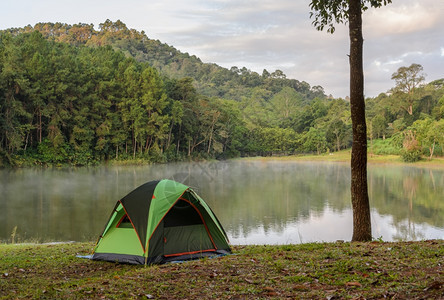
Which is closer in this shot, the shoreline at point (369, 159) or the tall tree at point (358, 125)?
the tall tree at point (358, 125)

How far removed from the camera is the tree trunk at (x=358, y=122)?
714cm

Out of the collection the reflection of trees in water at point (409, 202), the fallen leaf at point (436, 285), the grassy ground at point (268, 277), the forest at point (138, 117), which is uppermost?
the forest at point (138, 117)

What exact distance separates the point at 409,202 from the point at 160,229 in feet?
50.3

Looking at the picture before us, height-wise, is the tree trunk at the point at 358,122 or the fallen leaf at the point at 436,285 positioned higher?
the tree trunk at the point at 358,122

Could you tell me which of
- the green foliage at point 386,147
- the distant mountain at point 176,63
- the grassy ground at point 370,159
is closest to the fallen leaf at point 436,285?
the grassy ground at point 370,159

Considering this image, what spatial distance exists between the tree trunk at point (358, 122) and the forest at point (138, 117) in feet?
106

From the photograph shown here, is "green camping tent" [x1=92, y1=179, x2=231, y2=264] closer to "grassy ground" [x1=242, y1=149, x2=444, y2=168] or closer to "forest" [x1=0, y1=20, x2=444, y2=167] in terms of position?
"forest" [x1=0, y1=20, x2=444, y2=167]

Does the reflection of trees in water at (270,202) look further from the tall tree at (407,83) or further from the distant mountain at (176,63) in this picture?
the distant mountain at (176,63)

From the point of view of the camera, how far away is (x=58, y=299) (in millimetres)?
4074

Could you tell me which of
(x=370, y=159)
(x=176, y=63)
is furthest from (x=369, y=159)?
(x=176, y=63)

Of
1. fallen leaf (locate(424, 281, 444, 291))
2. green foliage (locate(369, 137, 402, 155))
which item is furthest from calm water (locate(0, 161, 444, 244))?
green foliage (locate(369, 137, 402, 155))

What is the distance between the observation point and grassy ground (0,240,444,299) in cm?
396

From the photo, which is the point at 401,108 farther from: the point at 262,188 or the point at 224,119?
the point at 262,188

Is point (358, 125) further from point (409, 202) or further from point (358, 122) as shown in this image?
point (409, 202)
